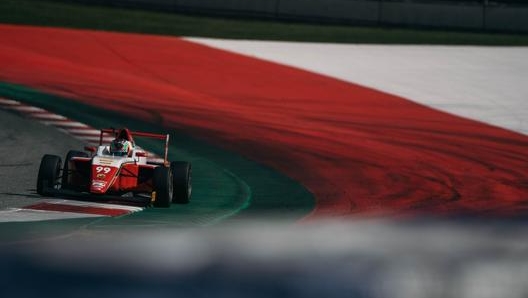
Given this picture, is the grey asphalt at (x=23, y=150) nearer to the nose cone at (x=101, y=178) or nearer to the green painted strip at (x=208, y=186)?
the nose cone at (x=101, y=178)

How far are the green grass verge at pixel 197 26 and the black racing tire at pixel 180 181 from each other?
18238mm

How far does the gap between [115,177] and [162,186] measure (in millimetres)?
693

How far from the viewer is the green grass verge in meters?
35.0

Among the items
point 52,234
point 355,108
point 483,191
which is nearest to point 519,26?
point 355,108

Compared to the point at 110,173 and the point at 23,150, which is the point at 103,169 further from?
the point at 23,150

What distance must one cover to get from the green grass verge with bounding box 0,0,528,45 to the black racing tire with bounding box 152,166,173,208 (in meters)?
18.7

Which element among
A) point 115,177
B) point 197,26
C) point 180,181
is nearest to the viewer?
point 115,177

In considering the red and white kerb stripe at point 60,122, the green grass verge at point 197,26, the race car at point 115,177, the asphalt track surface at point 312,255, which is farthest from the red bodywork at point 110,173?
the green grass verge at point 197,26

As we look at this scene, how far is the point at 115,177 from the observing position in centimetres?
1666

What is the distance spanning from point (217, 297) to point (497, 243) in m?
5.29

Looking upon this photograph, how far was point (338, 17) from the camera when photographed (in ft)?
126

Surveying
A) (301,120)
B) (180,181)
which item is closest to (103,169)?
(180,181)

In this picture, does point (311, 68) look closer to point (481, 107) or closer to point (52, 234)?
point (481, 107)

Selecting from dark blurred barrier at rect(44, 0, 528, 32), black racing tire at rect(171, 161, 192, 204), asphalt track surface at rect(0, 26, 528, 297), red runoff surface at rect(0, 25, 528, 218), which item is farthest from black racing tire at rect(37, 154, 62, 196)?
dark blurred barrier at rect(44, 0, 528, 32)
